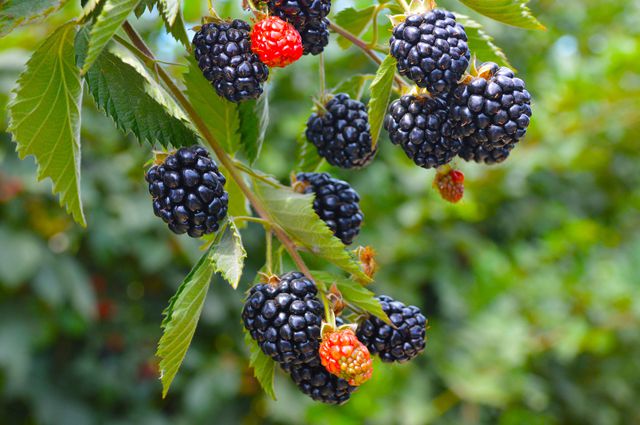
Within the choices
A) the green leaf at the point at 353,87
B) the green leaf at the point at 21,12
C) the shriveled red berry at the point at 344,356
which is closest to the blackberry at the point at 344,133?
the green leaf at the point at 353,87

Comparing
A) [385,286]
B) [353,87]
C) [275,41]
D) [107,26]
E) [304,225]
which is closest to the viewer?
[107,26]

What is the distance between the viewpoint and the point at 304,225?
89 cm

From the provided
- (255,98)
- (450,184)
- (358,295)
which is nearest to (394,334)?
(358,295)

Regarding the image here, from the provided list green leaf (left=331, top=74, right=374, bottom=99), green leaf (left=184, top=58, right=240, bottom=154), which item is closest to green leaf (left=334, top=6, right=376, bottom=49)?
green leaf (left=331, top=74, right=374, bottom=99)

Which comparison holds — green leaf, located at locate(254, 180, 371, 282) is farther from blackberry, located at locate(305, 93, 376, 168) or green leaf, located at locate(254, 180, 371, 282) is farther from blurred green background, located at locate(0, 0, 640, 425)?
blurred green background, located at locate(0, 0, 640, 425)

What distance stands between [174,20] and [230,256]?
0.25 meters

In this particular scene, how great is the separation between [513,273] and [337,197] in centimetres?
A: 282

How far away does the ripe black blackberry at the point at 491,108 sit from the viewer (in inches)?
31.9

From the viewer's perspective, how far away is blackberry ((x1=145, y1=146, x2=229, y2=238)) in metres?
0.83

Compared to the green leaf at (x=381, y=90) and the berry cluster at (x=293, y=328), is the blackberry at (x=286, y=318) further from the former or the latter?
the green leaf at (x=381, y=90)

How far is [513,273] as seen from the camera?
12.0ft

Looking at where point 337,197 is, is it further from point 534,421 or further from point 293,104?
point 534,421

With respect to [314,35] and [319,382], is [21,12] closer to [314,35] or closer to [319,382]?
[314,35]

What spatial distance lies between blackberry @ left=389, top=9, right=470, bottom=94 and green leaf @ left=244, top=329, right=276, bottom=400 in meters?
0.36
